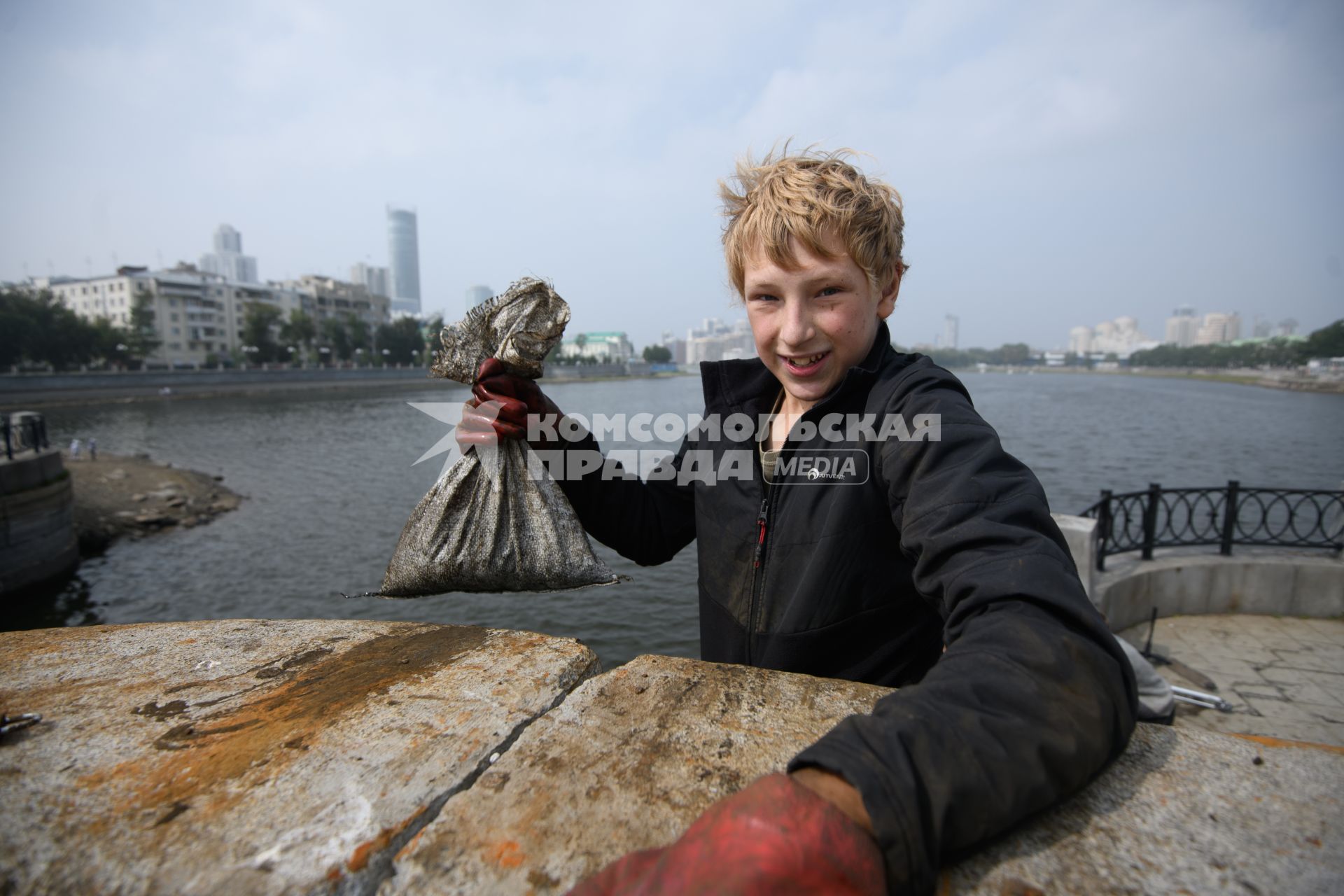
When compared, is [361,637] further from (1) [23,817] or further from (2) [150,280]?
(2) [150,280]

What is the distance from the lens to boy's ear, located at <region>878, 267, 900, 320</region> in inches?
71.2

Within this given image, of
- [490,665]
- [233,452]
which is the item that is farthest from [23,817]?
[233,452]

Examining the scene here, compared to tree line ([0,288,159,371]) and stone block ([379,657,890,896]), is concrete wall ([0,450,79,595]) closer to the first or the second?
stone block ([379,657,890,896])

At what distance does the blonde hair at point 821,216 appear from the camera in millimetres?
1614

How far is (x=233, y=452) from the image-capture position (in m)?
29.0

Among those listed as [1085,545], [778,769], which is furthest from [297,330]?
[778,769]

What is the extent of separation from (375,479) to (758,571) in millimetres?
24198

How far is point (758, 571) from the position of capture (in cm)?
181

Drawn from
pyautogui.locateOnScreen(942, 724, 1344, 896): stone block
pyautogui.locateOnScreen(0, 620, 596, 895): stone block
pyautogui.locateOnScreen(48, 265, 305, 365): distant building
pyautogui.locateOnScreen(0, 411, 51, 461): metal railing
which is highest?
pyautogui.locateOnScreen(48, 265, 305, 365): distant building

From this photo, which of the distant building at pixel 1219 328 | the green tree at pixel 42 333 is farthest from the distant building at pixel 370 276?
the distant building at pixel 1219 328

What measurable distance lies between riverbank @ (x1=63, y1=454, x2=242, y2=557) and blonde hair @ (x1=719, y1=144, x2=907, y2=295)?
20201mm

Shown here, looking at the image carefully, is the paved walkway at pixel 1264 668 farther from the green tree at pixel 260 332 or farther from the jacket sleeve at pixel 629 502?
the green tree at pixel 260 332

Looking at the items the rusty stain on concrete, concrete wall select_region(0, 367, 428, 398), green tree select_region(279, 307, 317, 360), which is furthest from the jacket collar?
green tree select_region(279, 307, 317, 360)

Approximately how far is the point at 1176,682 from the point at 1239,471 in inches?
1062
